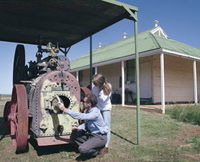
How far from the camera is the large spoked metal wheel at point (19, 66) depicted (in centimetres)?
669

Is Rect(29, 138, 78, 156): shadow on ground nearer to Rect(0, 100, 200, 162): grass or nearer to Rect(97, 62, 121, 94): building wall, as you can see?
Rect(0, 100, 200, 162): grass

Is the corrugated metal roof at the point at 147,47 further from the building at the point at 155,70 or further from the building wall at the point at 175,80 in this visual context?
the building wall at the point at 175,80

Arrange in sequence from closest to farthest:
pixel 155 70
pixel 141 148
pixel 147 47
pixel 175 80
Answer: pixel 141 148
pixel 147 47
pixel 155 70
pixel 175 80

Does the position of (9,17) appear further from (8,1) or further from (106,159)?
(106,159)

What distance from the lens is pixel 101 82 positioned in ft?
15.2

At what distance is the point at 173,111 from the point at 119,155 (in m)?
6.08

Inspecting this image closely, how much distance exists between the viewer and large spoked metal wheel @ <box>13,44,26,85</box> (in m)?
6.69

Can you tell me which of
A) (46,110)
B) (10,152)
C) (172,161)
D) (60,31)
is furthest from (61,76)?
(60,31)

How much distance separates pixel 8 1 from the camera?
5219mm

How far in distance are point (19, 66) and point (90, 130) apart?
3.65m

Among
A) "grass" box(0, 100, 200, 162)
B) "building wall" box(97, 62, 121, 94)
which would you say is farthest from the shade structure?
"building wall" box(97, 62, 121, 94)

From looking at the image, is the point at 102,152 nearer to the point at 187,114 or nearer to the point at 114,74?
the point at 187,114

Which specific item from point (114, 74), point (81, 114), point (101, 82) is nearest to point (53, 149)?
point (81, 114)

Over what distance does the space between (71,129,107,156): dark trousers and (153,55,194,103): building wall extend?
9228mm
